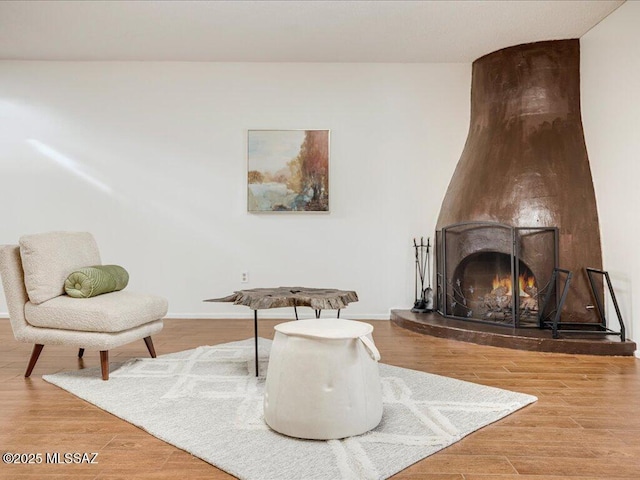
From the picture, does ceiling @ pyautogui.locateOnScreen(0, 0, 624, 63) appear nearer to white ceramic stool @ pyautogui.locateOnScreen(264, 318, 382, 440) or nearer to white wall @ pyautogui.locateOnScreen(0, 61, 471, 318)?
white wall @ pyautogui.locateOnScreen(0, 61, 471, 318)

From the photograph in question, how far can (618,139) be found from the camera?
3.63 m

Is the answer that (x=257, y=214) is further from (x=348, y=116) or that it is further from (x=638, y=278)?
(x=638, y=278)

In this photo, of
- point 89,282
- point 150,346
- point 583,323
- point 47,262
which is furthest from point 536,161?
point 47,262

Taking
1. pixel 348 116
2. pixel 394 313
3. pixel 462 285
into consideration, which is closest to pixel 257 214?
pixel 348 116

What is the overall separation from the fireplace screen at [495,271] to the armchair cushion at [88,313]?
8.95ft

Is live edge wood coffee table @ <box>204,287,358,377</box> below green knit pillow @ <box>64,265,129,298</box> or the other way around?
below

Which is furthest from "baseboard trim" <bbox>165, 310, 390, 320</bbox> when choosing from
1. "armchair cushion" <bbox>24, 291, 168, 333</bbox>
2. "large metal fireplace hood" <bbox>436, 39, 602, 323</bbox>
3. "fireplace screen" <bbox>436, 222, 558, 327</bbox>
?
"armchair cushion" <bbox>24, 291, 168, 333</bbox>

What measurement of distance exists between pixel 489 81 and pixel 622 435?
3.41 metres

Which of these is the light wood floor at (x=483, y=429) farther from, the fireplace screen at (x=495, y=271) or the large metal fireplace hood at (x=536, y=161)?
the large metal fireplace hood at (x=536, y=161)

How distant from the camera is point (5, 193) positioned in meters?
4.92

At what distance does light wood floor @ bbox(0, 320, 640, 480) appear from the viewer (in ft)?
5.42

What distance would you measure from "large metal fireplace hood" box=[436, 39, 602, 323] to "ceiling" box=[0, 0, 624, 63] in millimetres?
251

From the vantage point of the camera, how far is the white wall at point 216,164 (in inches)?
193

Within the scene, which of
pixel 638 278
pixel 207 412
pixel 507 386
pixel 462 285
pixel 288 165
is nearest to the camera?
pixel 207 412
